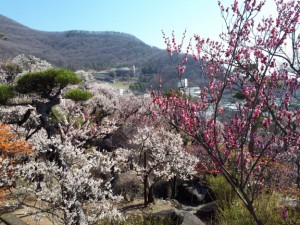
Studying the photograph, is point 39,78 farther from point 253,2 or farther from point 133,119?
point 133,119

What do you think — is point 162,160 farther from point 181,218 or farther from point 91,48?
point 91,48

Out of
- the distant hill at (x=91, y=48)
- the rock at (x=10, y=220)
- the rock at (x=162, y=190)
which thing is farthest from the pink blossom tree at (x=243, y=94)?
the distant hill at (x=91, y=48)

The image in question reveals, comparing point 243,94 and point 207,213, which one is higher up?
point 243,94

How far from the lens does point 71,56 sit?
15775cm

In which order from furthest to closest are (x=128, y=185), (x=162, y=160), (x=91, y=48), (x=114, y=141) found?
(x=91, y=48)
(x=114, y=141)
(x=128, y=185)
(x=162, y=160)

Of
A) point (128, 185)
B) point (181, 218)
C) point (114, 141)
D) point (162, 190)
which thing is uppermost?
point (181, 218)

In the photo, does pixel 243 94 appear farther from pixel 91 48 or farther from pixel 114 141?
pixel 91 48

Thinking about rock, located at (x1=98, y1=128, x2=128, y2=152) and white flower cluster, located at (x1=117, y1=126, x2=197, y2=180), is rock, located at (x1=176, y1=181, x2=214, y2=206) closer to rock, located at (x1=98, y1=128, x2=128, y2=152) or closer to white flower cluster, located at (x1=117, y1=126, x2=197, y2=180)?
white flower cluster, located at (x1=117, y1=126, x2=197, y2=180)

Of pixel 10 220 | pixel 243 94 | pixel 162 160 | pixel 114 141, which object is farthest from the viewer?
pixel 114 141

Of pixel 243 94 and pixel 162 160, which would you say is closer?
pixel 243 94

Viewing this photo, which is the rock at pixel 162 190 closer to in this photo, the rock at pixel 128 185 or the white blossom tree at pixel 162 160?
the rock at pixel 128 185

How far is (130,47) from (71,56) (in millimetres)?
37931

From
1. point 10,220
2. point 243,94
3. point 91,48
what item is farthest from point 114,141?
point 91,48

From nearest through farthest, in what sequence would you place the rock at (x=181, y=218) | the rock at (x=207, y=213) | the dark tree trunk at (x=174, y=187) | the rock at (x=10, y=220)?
the rock at (x=181, y=218)
the rock at (x=207, y=213)
the rock at (x=10, y=220)
the dark tree trunk at (x=174, y=187)
